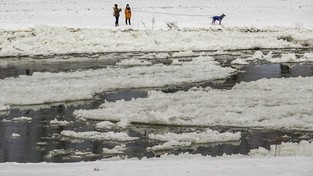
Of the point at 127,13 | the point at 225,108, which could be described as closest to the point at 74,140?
the point at 225,108

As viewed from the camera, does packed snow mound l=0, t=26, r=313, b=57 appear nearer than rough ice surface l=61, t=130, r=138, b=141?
No

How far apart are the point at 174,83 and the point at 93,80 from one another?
9.29 feet

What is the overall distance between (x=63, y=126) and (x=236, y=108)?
14.6 ft

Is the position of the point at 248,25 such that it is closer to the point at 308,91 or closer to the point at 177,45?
the point at 177,45

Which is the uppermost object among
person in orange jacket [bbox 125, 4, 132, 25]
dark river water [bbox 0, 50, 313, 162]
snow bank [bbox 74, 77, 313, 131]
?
person in orange jacket [bbox 125, 4, 132, 25]

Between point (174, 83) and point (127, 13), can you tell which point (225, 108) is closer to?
point (174, 83)

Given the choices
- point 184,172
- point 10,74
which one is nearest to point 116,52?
point 10,74

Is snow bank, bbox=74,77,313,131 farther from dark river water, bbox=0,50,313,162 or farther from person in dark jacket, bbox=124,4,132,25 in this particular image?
person in dark jacket, bbox=124,4,132,25

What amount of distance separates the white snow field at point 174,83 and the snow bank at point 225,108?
1.0 inches

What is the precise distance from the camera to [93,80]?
59.1 ft

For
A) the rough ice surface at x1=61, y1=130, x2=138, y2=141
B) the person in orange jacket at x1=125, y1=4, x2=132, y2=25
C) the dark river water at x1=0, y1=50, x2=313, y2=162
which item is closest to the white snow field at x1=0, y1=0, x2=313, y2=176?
the rough ice surface at x1=61, y1=130, x2=138, y2=141

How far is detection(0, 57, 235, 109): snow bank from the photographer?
1526 centimetres

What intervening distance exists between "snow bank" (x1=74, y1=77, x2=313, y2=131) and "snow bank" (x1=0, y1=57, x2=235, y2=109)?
77.0 inches

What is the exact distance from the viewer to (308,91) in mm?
15547
